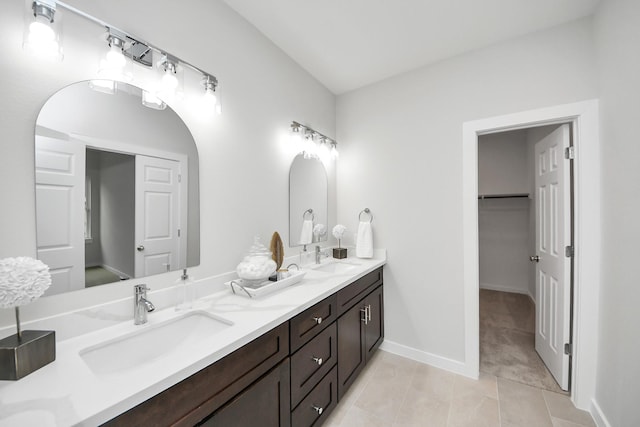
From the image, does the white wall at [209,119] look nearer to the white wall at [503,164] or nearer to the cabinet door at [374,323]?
the cabinet door at [374,323]

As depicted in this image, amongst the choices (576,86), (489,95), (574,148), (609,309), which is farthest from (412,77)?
(609,309)

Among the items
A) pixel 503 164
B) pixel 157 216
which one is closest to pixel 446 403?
pixel 157 216

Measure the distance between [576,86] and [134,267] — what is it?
286cm

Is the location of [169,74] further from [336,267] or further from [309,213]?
[336,267]

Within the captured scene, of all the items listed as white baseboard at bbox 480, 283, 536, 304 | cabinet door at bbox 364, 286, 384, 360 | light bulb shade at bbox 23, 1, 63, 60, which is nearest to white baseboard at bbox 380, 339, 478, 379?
cabinet door at bbox 364, 286, 384, 360

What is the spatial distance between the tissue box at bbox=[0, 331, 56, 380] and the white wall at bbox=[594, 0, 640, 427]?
2.45 metres

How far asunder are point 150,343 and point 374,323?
1.74 m

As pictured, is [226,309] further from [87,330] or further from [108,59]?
[108,59]

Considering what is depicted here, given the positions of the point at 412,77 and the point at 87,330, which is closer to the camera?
the point at 87,330

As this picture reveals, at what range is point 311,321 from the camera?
142 cm

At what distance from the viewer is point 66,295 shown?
1.00 meters

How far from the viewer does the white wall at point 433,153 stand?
1813 mm

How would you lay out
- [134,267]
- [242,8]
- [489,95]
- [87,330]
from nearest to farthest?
1. [87,330]
2. [134,267]
3. [242,8]
4. [489,95]

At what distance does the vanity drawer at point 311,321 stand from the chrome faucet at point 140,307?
2.10ft
